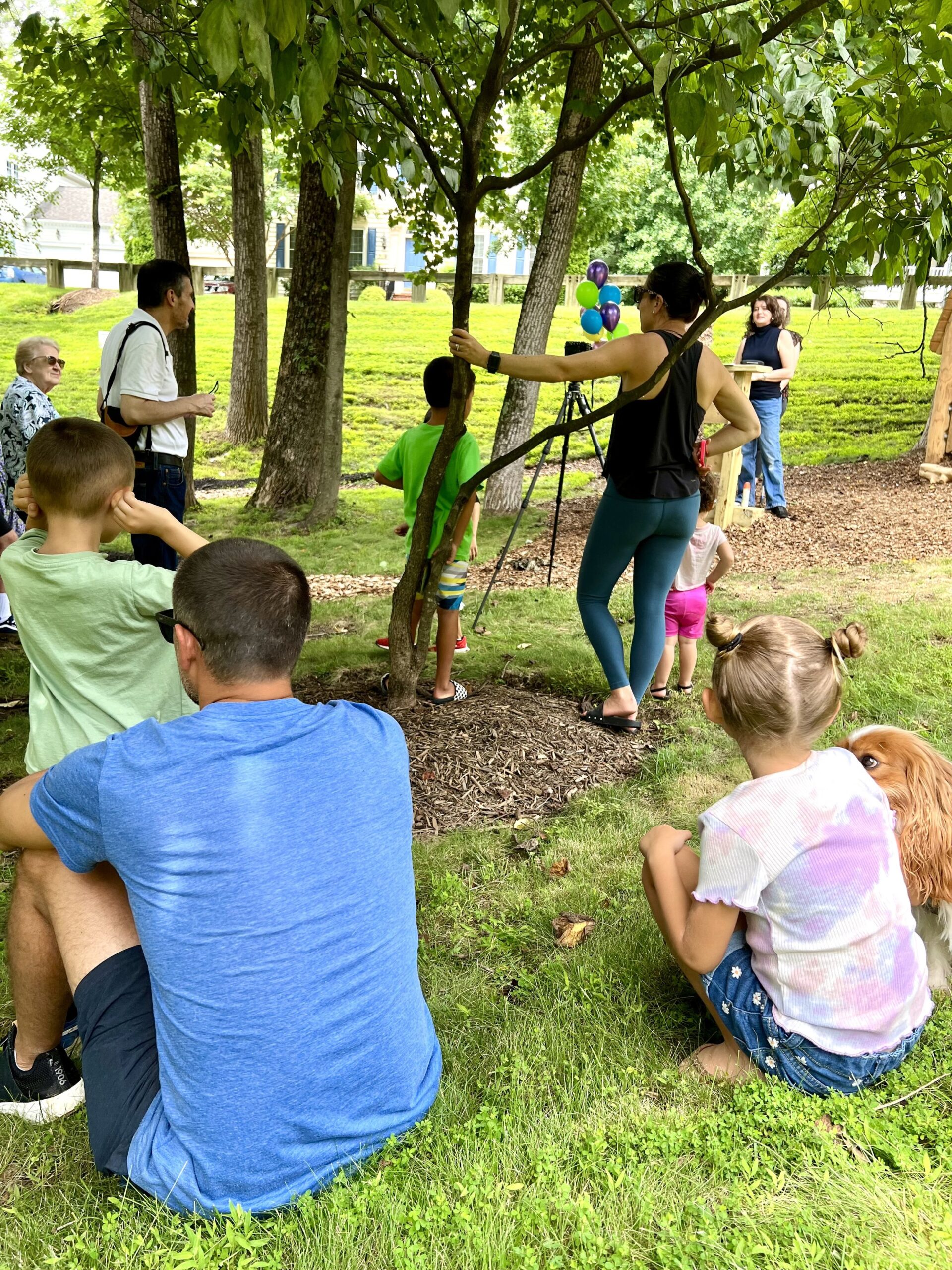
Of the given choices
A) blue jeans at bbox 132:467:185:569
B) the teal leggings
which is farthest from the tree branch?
blue jeans at bbox 132:467:185:569

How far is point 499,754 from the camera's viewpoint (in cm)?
423

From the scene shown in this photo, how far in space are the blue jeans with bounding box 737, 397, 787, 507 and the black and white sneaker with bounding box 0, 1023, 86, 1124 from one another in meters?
8.00

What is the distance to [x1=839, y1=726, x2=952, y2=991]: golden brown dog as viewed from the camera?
2322 millimetres

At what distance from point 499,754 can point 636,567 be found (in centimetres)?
107

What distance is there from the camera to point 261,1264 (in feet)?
5.77

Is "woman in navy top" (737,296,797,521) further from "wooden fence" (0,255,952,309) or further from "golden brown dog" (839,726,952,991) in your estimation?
"golden brown dog" (839,726,952,991)

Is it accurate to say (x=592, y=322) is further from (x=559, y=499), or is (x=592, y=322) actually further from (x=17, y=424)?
(x=17, y=424)

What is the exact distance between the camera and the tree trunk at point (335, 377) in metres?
8.55

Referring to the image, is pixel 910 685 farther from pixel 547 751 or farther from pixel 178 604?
pixel 178 604

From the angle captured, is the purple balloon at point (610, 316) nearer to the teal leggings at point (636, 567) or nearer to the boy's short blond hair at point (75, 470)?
the teal leggings at point (636, 567)

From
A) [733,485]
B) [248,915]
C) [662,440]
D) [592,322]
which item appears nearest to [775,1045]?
[248,915]

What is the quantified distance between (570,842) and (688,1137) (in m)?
1.51

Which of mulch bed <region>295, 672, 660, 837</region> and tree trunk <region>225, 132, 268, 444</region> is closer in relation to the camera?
mulch bed <region>295, 672, 660, 837</region>

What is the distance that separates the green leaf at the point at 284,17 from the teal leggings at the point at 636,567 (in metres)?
2.73
